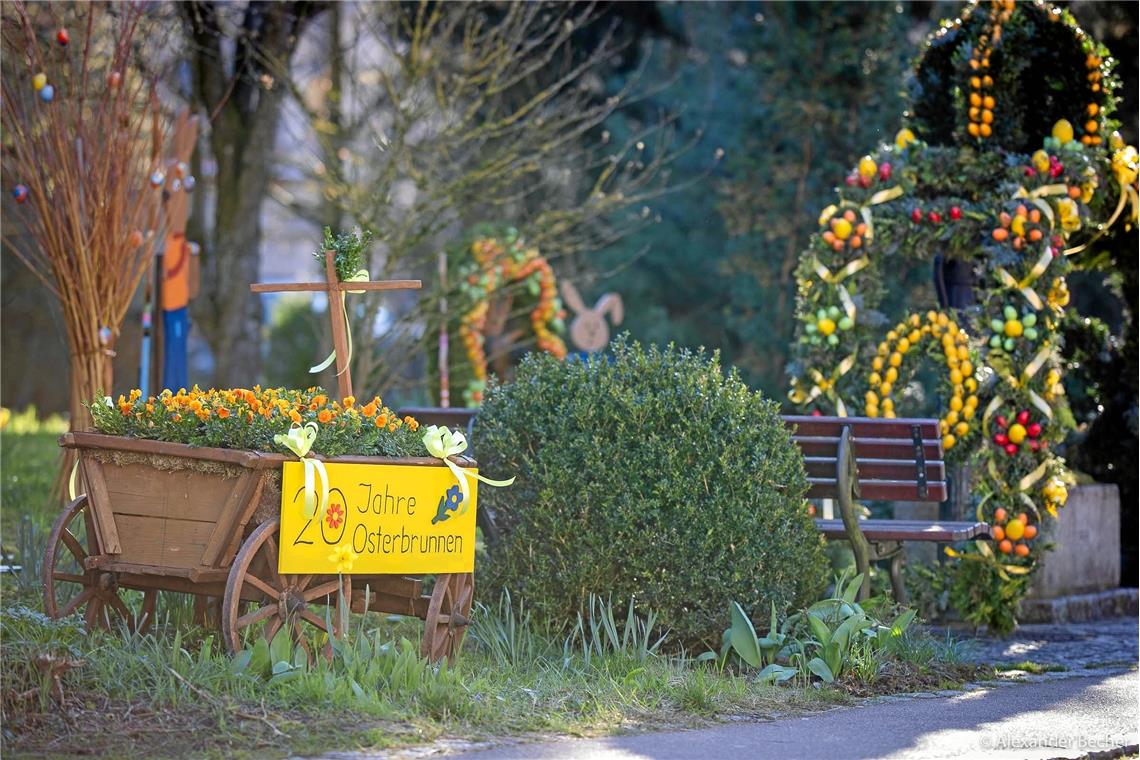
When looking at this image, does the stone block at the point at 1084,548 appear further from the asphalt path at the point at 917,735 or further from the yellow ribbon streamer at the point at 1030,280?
the asphalt path at the point at 917,735

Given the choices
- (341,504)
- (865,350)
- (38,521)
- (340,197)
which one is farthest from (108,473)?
(340,197)

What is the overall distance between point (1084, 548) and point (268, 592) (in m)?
5.18

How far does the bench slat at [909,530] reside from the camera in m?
6.30

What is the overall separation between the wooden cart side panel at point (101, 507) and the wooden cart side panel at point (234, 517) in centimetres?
37

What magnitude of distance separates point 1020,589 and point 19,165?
528 cm

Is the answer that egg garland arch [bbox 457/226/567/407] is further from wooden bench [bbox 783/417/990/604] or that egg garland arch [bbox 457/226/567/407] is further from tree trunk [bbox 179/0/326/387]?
wooden bench [bbox 783/417/990/604]

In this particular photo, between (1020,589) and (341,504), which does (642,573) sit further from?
(1020,589)

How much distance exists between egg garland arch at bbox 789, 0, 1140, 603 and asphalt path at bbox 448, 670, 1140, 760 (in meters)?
1.87

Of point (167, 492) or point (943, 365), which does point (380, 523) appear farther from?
point (943, 365)

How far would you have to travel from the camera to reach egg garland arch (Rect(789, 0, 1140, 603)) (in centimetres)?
715

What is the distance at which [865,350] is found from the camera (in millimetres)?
7586

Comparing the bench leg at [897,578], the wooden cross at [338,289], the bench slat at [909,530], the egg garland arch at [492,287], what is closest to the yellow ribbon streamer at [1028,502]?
the bench slat at [909,530]

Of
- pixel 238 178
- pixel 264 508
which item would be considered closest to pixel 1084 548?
pixel 264 508

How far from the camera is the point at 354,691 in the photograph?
14.5 feet
